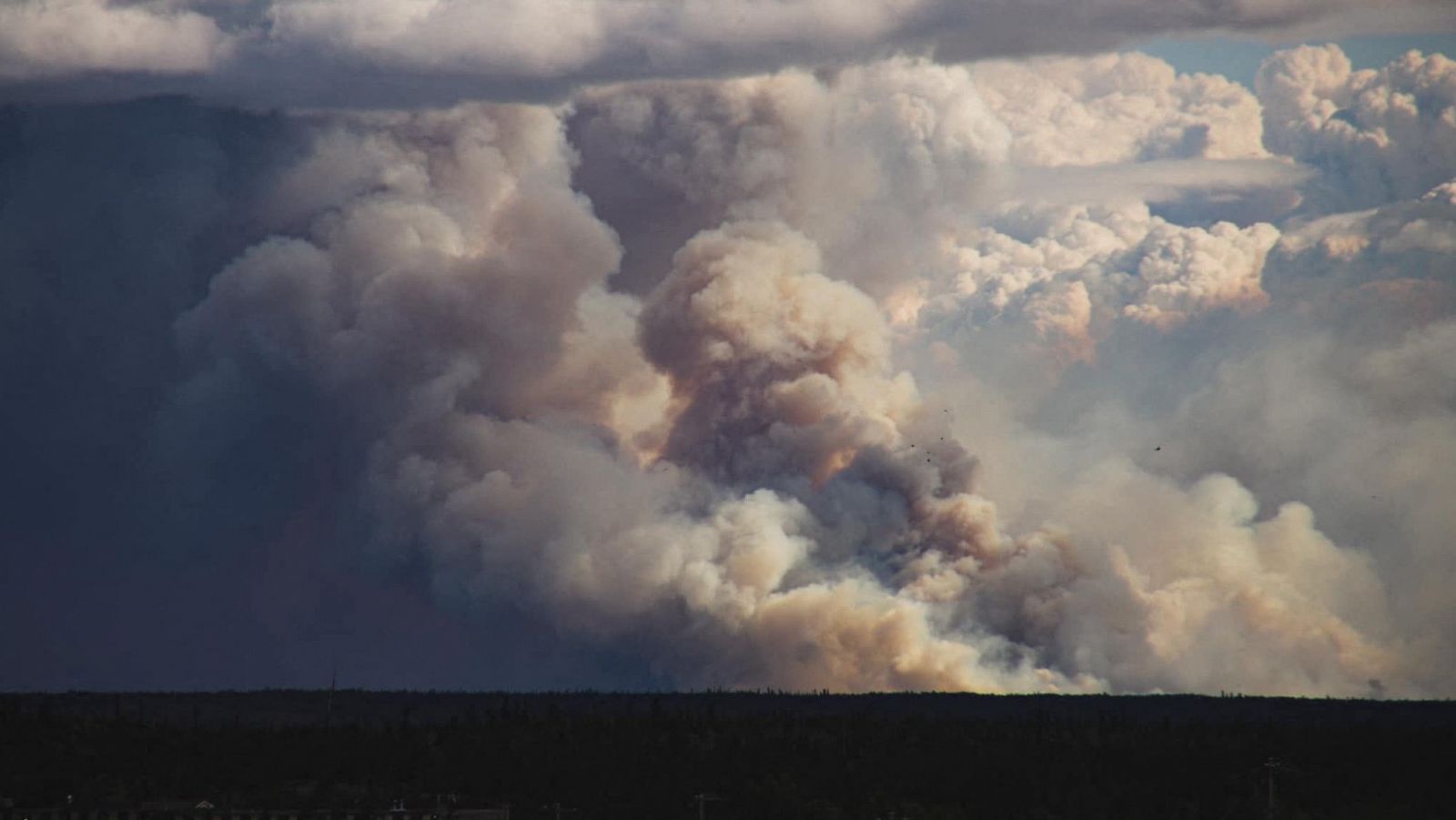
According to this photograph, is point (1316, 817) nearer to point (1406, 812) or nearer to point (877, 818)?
point (1406, 812)

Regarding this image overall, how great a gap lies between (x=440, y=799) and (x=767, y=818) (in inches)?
987

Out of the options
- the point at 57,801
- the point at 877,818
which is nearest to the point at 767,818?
the point at 877,818

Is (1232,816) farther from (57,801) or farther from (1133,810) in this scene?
(57,801)

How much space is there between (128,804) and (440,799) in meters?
23.3

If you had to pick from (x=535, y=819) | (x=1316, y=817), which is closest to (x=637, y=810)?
(x=535, y=819)

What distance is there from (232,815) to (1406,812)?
87150 mm

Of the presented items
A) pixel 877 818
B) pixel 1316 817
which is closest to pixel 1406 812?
pixel 1316 817

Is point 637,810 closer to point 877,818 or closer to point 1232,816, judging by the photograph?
point 877,818

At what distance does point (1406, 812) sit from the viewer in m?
192

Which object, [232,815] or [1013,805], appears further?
[1013,805]

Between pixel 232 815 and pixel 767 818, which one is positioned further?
pixel 767 818

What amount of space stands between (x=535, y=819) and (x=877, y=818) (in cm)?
2623

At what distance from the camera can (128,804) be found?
188125 millimetres

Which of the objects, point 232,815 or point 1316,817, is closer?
point 232,815
